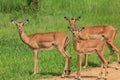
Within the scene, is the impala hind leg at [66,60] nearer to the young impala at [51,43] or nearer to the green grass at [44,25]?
the young impala at [51,43]

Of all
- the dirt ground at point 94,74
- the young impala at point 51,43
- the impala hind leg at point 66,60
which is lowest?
the dirt ground at point 94,74

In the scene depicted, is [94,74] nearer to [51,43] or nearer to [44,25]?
[51,43]

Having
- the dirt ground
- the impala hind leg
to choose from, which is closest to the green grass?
the impala hind leg

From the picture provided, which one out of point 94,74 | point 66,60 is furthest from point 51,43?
point 94,74

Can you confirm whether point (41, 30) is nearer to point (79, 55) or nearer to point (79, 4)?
point (79, 4)

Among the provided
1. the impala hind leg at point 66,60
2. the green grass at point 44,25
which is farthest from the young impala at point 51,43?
the green grass at point 44,25

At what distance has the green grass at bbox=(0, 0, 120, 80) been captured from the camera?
47.4ft

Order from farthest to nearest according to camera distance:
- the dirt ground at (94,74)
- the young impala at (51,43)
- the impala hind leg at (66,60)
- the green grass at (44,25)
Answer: the green grass at (44,25), the young impala at (51,43), the impala hind leg at (66,60), the dirt ground at (94,74)

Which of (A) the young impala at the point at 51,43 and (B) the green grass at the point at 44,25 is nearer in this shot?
(A) the young impala at the point at 51,43

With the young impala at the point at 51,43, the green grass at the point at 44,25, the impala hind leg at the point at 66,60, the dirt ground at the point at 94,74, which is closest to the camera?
the dirt ground at the point at 94,74

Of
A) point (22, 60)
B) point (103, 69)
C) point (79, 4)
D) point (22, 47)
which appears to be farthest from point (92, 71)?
point (79, 4)

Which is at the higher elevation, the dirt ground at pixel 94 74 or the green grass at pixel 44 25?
the green grass at pixel 44 25

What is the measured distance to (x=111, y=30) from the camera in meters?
16.1

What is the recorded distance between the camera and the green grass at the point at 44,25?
569 inches
